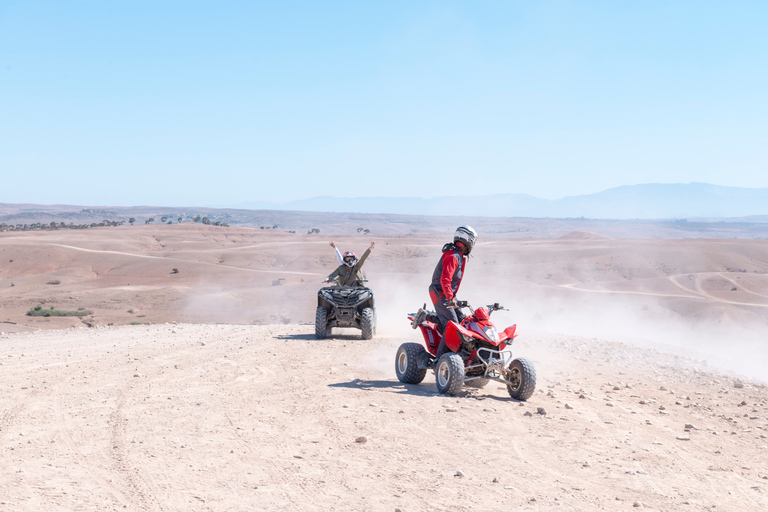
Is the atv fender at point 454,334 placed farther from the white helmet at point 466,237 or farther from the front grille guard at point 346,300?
the front grille guard at point 346,300

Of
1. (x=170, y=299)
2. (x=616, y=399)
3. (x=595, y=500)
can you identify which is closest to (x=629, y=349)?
(x=616, y=399)

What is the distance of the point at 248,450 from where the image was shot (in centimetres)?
684

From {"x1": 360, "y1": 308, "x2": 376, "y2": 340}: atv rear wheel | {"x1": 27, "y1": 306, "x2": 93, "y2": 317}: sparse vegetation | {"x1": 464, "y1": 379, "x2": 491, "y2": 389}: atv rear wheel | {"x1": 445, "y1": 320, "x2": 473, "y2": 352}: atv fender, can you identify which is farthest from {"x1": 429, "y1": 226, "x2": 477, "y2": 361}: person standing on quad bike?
{"x1": 27, "y1": 306, "x2": 93, "y2": 317}: sparse vegetation

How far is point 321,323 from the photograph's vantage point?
17156 millimetres

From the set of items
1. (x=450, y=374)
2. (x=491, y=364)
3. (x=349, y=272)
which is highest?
(x=349, y=272)

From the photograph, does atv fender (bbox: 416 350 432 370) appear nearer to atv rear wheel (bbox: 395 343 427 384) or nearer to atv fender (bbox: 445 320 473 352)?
atv rear wheel (bbox: 395 343 427 384)

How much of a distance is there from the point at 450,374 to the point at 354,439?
2596mm

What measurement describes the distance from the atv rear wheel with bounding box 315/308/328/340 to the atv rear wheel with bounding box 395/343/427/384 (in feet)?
21.4

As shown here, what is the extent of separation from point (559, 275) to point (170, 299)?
39.8 m

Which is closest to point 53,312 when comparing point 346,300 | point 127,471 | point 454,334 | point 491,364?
point 346,300

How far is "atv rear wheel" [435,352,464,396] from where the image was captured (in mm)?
9484

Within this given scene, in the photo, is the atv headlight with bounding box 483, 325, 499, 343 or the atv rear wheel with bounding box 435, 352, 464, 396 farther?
the atv headlight with bounding box 483, 325, 499, 343

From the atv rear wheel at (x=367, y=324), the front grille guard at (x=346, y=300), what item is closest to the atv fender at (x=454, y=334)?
the atv rear wheel at (x=367, y=324)

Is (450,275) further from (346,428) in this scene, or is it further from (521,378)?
(346,428)
